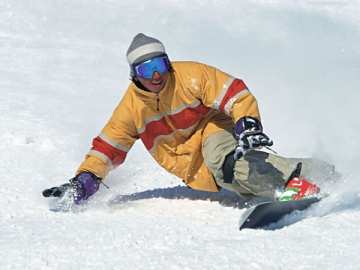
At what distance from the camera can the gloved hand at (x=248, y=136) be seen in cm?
381

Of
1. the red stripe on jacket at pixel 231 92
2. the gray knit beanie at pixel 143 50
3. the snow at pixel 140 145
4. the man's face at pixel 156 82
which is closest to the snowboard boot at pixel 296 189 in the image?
the snow at pixel 140 145

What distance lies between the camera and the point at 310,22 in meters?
10.9

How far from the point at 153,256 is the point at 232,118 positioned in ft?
4.00

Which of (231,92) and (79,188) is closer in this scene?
(231,92)

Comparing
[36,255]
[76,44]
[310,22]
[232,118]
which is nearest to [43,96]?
[76,44]

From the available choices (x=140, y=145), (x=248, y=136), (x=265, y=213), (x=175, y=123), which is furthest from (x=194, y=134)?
(x=140, y=145)

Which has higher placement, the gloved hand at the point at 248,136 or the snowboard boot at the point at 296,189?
the gloved hand at the point at 248,136

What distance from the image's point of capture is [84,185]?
14.3ft

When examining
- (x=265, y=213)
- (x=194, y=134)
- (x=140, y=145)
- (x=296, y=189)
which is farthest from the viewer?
(x=140, y=145)

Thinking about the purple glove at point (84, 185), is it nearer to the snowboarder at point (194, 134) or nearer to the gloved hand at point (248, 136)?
the snowboarder at point (194, 134)

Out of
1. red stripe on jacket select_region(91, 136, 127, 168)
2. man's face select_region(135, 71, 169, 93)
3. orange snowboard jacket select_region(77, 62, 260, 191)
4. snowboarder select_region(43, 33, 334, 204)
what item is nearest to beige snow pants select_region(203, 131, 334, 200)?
snowboarder select_region(43, 33, 334, 204)

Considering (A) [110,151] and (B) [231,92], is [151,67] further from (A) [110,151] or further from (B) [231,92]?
(A) [110,151]

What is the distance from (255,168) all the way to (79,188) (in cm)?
A: 116

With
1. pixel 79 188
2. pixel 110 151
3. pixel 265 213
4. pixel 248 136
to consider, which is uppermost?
pixel 248 136
